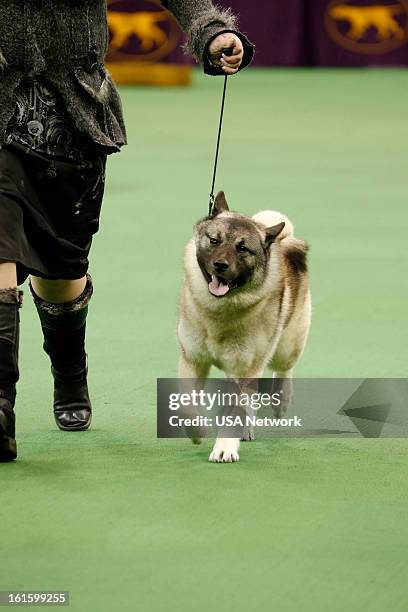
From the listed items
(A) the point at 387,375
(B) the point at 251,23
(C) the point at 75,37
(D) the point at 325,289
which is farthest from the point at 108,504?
(B) the point at 251,23

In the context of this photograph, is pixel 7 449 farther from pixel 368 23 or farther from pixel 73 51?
pixel 368 23

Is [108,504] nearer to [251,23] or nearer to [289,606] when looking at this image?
[289,606]

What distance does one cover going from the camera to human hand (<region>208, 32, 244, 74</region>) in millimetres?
4246

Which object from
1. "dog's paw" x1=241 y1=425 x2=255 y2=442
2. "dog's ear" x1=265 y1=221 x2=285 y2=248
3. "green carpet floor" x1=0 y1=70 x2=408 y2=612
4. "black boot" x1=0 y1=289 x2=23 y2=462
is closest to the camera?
"green carpet floor" x1=0 y1=70 x2=408 y2=612

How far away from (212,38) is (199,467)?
4.20 ft

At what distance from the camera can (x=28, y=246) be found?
423 centimetres

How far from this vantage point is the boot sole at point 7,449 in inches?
164

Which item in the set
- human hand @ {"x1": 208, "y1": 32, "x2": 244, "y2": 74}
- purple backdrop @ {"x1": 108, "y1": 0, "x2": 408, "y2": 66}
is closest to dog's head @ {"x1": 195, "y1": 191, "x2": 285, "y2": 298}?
human hand @ {"x1": 208, "y1": 32, "x2": 244, "y2": 74}

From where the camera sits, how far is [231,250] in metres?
4.30

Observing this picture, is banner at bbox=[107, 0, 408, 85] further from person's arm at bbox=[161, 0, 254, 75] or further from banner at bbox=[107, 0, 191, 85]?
person's arm at bbox=[161, 0, 254, 75]

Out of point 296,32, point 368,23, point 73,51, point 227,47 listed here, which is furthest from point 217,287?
point 296,32

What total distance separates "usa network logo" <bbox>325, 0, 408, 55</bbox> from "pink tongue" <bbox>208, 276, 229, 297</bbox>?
1423cm

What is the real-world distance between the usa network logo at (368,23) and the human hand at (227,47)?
14.1 metres

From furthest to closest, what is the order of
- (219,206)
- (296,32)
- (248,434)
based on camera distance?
(296,32) < (248,434) < (219,206)
